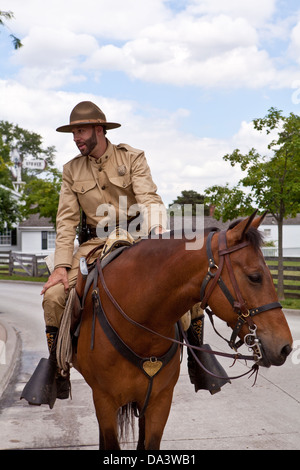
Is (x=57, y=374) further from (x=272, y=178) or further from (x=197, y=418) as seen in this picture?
(x=272, y=178)

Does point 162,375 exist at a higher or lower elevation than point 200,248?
lower

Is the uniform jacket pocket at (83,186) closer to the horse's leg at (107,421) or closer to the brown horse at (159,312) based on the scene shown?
the brown horse at (159,312)

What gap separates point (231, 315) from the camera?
9.58 feet

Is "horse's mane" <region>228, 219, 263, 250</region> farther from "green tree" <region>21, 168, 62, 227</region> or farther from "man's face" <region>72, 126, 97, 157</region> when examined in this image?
"green tree" <region>21, 168, 62, 227</region>

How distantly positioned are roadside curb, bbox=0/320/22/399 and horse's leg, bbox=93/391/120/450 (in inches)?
147

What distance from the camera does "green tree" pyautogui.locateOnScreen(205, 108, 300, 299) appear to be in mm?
16234

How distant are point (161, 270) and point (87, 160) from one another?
5.07ft

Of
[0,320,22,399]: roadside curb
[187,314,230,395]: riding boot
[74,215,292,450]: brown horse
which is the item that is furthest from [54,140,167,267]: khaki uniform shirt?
[0,320,22,399]: roadside curb

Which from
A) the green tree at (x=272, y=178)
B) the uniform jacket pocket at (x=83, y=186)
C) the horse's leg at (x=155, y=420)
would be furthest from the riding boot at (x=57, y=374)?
the green tree at (x=272, y=178)

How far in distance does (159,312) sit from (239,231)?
2.60ft

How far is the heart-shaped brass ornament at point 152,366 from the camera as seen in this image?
3523mm

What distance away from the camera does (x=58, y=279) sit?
4191mm
